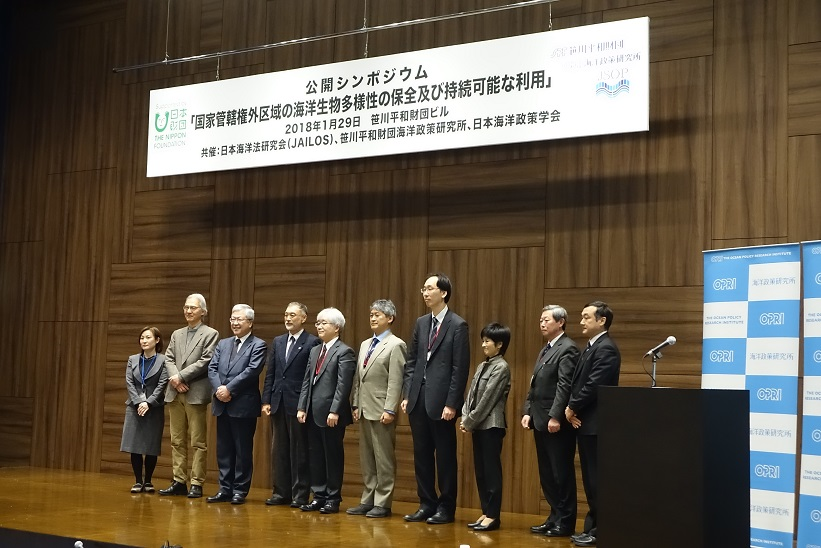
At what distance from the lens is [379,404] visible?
6.05 m

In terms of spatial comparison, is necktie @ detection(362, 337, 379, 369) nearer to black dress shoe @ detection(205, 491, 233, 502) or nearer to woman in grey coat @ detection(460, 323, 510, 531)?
woman in grey coat @ detection(460, 323, 510, 531)

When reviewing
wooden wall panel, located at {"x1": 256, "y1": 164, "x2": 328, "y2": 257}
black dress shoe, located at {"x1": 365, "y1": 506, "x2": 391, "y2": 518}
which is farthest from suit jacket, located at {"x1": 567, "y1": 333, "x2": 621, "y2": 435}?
wooden wall panel, located at {"x1": 256, "y1": 164, "x2": 328, "y2": 257}

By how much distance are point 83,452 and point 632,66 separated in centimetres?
579

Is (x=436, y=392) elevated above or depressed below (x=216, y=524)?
above

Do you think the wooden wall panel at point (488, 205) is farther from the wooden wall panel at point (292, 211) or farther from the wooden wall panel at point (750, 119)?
the wooden wall panel at point (750, 119)

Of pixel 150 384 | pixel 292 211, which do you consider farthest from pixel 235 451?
pixel 292 211

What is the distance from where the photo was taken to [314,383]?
6312 mm

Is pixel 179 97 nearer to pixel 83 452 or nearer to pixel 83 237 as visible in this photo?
pixel 83 237

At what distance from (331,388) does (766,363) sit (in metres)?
2.67

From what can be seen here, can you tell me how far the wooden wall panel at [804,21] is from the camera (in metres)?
5.94

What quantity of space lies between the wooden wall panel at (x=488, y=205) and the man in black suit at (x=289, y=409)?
4.25ft

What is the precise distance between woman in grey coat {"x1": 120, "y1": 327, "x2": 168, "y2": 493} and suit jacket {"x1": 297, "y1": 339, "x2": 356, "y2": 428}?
1313 mm

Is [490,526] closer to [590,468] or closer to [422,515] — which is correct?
[422,515]

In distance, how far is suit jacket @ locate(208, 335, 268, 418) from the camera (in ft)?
21.6
